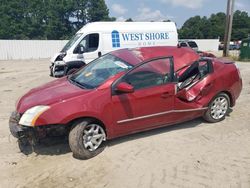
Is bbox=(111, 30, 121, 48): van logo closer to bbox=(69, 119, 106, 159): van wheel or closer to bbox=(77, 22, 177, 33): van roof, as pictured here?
bbox=(77, 22, 177, 33): van roof

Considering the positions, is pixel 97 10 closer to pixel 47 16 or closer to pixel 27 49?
pixel 47 16

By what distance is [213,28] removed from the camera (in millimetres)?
73188

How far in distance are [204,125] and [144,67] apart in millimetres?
1779

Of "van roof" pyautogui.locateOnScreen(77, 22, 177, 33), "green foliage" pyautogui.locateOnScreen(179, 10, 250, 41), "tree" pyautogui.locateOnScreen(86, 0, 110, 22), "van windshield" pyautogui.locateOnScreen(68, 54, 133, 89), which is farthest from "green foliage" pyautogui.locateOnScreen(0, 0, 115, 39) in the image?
"van windshield" pyautogui.locateOnScreen(68, 54, 133, 89)

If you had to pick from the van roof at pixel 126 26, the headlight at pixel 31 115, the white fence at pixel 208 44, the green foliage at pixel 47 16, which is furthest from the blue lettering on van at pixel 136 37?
the green foliage at pixel 47 16

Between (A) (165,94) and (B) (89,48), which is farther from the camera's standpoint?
(B) (89,48)

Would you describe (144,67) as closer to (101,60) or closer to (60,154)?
(101,60)

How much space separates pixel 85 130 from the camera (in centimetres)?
412

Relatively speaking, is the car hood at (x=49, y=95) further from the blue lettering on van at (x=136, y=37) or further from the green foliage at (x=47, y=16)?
the green foliage at (x=47, y=16)

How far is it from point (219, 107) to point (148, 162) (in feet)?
7.56

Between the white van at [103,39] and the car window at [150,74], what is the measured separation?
20.5 ft

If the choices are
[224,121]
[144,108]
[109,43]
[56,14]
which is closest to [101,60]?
[144,108]

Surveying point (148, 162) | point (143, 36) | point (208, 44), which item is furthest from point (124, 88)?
point (208, 44)

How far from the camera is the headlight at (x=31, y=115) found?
12.7ft
